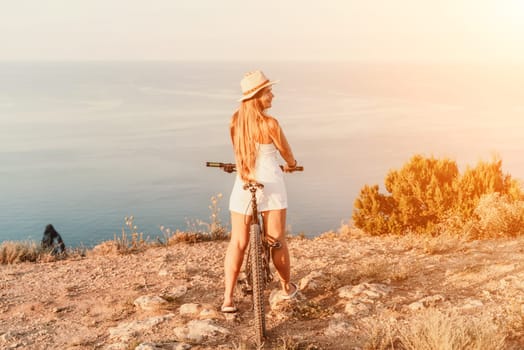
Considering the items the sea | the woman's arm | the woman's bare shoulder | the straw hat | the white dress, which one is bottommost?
the sea

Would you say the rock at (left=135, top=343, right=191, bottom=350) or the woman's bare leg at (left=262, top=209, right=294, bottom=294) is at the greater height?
the woman's bare leg at (left=262, top=209, right=294, bottom=294)

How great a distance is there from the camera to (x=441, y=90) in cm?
16650

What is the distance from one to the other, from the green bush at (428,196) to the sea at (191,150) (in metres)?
0.48

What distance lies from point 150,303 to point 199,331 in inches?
45.9

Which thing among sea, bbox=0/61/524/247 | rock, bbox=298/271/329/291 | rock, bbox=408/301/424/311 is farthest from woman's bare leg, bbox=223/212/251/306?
sea, bbox=0/61/524/247

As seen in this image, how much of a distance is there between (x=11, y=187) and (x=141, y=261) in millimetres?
53051

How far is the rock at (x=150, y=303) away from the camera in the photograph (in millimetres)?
6596

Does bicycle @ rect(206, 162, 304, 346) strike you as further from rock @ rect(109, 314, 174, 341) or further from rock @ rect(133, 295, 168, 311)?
rock @ rect(133, 295, 168, 311)

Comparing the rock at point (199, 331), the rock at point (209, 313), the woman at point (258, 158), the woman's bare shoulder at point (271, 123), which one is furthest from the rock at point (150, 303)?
the woman's bare shoulder at point (271, 123)

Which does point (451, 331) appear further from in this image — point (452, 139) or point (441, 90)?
point (441, 90)

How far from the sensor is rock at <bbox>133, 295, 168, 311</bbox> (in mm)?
6596

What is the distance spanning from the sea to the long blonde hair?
16.9 feet

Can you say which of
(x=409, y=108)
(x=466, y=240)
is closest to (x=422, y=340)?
(x=466, y=240)

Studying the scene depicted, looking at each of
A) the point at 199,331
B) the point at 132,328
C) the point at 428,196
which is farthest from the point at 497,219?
the point at 132,328
